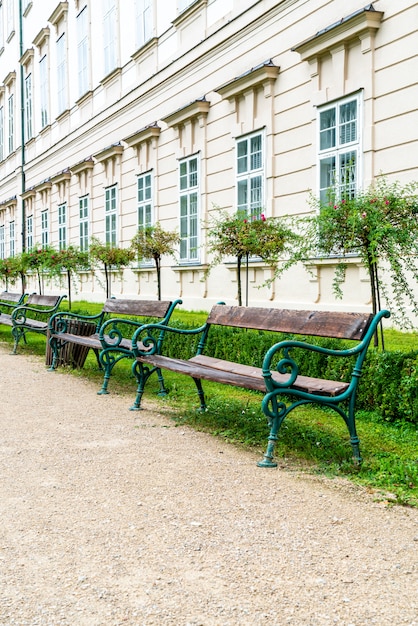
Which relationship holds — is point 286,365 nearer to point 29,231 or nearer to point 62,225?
point 62,225

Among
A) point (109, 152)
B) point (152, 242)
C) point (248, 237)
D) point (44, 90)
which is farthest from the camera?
point (44, 90)

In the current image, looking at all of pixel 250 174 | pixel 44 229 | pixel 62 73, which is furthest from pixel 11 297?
pixel 44 229

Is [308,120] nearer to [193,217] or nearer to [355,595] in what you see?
[193,217]

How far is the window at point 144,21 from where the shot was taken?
17.2 metres

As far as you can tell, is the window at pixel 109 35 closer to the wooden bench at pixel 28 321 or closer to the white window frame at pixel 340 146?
the wooden bench at pixel 28 321

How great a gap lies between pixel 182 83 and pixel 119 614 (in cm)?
1446

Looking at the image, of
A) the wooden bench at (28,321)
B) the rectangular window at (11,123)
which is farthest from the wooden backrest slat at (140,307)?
the rectangular window at (11,123)

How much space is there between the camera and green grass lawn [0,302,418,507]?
4.28m

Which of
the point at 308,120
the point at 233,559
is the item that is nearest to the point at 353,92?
the point at 308,120

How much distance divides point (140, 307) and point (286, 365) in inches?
135

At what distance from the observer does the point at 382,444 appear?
16.6 ft

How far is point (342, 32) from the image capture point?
34.2ft

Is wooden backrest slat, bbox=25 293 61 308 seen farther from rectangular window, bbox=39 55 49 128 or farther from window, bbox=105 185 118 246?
rectangular window, bbox=39 55 49 128

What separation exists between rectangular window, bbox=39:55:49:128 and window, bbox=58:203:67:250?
→ 4.18 m
